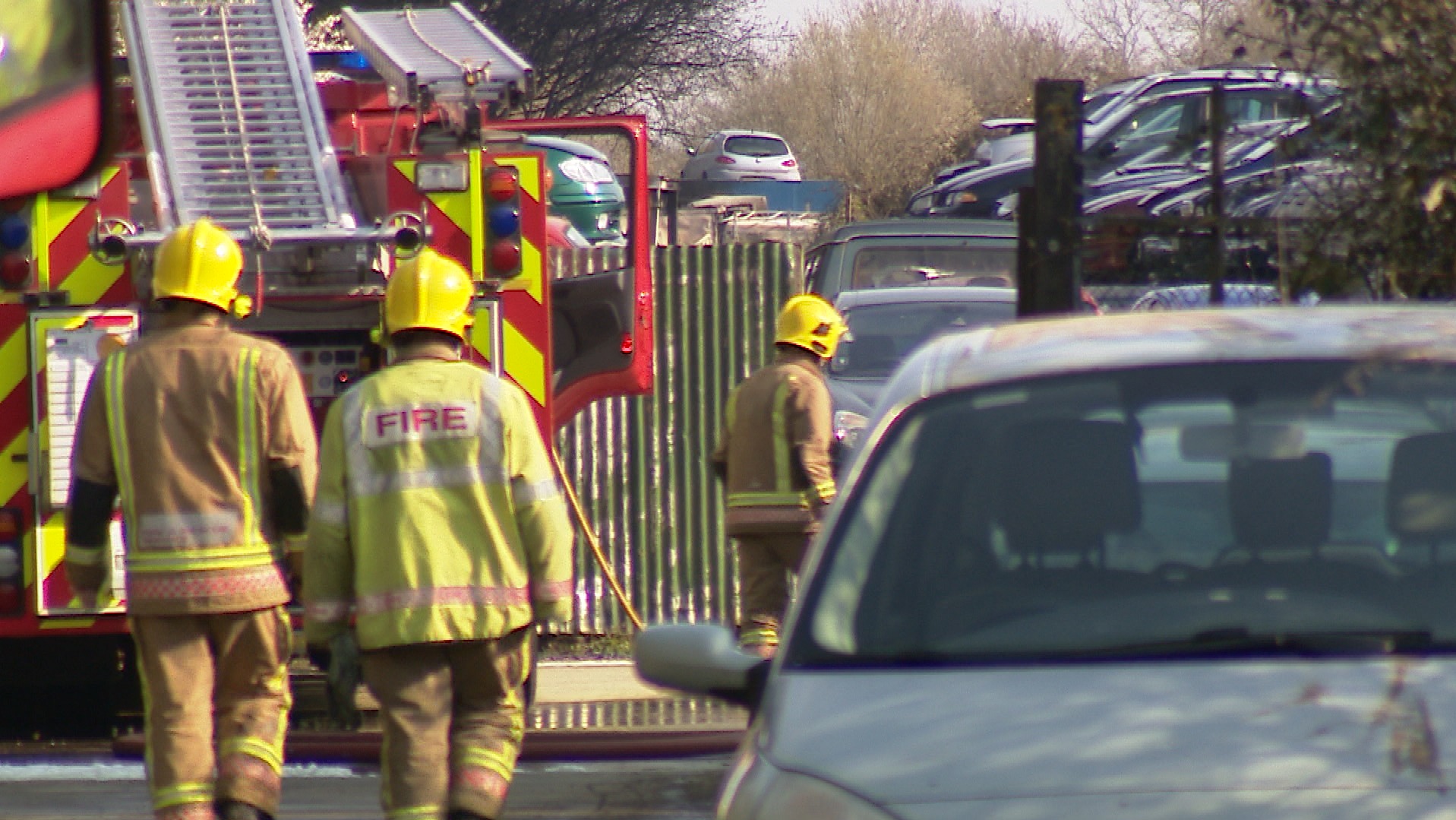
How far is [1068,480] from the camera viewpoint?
11.7ft

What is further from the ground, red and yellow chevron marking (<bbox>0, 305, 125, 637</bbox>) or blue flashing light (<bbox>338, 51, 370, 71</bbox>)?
blue flashing light (<bbox>338, 51, 370, 71</bbox>)

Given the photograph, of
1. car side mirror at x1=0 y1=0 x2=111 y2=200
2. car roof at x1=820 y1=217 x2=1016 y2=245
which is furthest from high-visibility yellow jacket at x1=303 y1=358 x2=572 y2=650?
car roof at x1=820 y1=217 x2=1016 y2=245

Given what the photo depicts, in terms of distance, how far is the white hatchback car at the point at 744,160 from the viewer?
3030 cm

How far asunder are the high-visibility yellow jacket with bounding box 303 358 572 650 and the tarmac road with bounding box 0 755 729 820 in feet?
5.60

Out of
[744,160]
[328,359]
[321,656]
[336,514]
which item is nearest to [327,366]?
[328,359]

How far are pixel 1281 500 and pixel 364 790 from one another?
4341 millimetres

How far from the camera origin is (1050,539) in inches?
138

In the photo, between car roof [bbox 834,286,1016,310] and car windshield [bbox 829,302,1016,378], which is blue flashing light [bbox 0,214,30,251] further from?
car roof [bbox 834,286,1016,310]

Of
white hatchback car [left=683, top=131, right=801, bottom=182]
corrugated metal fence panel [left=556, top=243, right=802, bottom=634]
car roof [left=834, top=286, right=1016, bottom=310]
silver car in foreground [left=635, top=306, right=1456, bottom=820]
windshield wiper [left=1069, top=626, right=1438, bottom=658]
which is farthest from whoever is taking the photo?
white hatchback car [left=683, top=131, right=801, bottom=182]

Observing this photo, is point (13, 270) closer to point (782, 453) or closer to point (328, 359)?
point (328, 359)

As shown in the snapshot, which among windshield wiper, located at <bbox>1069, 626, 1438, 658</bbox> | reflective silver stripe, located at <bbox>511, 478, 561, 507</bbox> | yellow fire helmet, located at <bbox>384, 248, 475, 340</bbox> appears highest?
yellow fire helmet, located at <bbox>384, 248, 475, 340</bbox>

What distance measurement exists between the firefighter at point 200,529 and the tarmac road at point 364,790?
1275 mm

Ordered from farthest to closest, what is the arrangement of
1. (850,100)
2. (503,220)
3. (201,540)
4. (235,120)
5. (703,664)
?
(850,100), (503,220), (235,120), (201,540), (703,664)

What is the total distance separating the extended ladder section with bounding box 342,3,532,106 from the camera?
7781 mm
